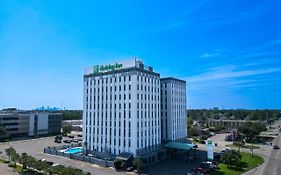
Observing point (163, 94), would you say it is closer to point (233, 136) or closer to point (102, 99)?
point (102, 99)

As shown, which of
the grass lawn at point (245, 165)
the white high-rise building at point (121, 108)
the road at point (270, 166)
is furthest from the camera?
the white high-rise building at point (121, 108)

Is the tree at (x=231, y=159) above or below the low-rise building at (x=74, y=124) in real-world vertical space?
below

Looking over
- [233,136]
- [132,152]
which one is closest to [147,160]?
[132,152]

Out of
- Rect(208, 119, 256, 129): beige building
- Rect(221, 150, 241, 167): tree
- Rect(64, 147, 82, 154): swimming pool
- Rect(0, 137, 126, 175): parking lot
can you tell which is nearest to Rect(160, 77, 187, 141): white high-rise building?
Rect(221, 150, 241, 167): tree

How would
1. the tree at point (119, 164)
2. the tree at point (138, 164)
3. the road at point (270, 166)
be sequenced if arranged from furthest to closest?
the tree at point (119, 164), the road at point (270, 166), the tree at point (138, 164)

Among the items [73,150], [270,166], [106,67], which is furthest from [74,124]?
[270,166]

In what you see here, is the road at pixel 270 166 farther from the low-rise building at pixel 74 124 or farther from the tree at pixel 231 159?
the low-rise building at pixel 74 124

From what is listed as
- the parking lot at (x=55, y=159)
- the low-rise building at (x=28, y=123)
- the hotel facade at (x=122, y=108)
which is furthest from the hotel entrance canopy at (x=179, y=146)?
the low-rise building at (x=28, y=123)
